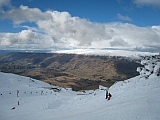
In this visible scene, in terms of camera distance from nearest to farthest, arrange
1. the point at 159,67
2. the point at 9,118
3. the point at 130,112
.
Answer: the point at 130,112, the point at 9,118, the point at 159,67

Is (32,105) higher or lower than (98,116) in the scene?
lower

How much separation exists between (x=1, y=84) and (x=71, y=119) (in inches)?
2775

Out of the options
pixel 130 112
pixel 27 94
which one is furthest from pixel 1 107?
pixel 130 112

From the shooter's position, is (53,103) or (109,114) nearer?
(109,114)

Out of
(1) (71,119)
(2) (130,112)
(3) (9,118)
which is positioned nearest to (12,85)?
(3) (9,118)

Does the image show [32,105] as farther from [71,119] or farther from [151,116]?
[151,116]

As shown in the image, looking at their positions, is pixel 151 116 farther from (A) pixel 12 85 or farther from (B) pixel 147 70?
(A) pixel 12 85

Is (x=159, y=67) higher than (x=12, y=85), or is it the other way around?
(x=159, y=67)

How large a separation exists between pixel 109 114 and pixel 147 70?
50.7 metres

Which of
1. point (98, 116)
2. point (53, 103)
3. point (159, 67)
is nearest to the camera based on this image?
point (98, 116)

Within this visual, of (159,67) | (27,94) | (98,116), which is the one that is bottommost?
(27,94)

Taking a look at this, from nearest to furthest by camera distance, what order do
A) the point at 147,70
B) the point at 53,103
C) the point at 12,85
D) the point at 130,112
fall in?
the point at 130,112 < the point at 53,103 < the point at 147,70 < the point at 12,85

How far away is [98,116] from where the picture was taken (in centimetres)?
3014

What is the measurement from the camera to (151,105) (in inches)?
1165
